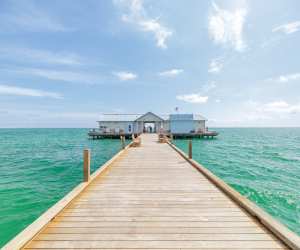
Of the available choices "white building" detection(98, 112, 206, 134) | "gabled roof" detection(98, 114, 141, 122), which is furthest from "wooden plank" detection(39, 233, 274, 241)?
"gabled roof" detection(98, 114, 141, 122)

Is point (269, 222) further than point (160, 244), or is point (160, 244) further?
point (269, 222)

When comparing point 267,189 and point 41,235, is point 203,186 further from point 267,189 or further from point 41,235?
point 267,189

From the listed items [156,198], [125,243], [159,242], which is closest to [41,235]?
[125,243]

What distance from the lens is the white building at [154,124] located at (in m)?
36.6

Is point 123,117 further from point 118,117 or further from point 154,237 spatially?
point 154,237

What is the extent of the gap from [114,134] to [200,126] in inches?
732

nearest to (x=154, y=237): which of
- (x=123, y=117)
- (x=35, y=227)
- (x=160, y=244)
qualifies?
(x=160, y=244)

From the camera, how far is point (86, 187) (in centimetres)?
447

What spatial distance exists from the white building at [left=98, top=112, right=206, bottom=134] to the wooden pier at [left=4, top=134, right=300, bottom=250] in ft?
105

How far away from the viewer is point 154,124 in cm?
3719

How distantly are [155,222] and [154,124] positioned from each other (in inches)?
1352

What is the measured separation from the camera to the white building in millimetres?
36594

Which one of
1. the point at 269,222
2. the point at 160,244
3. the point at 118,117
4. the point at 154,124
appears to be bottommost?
the point at 160,244

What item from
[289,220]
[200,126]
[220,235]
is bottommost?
[289,220]
